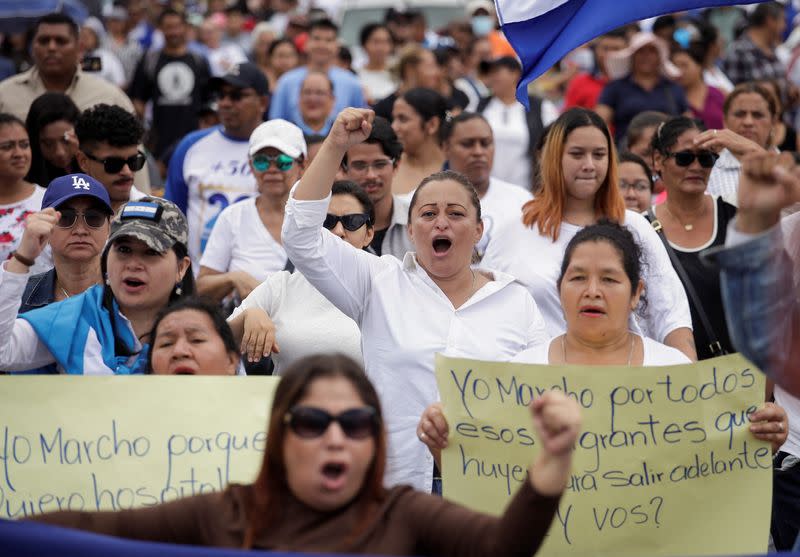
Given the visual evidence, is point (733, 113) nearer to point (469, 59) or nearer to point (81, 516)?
point (81, 516)

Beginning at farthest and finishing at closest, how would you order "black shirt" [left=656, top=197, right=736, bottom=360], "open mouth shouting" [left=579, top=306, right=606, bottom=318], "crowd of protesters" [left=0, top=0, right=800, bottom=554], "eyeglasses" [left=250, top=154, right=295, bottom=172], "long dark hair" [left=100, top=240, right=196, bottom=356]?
"eyeglasses" [left=250, top=154, right=295, bottom=172] < "black shirt" [left=656, top=197, right=736, bottom=360] < "long dark hair" [left=100, top=240, right=196, bottom=356] < "open mouth shouting" [left=579, top=306, right=606, bottom=318] < "crowd of protesters" [left=0, top=0, right=800, bottom=554]

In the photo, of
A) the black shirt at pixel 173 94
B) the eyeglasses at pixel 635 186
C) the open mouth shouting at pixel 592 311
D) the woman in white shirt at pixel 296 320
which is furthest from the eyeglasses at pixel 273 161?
the black shirt at pixel 173 94

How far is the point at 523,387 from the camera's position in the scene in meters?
4.58

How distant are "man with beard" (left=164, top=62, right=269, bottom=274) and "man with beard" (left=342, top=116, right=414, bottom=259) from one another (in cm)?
126

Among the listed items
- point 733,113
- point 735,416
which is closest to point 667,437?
point 735,416

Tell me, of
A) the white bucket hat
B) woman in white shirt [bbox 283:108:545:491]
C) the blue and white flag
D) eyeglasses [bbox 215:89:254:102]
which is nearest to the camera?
woman in white shirt [bbox 283:108:545:491]

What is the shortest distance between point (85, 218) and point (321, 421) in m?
2.84

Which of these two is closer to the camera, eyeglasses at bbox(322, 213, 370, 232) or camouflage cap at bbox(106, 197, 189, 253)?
camouflage cap at bbox(106, 197, 189, 253)

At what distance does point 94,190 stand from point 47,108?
2.39 metres

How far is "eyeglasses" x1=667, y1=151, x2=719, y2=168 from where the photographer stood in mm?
6883

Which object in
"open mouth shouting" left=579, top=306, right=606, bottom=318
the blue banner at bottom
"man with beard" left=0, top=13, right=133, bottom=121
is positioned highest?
"man with beard" left=0, top=13, right=133, bottom=121

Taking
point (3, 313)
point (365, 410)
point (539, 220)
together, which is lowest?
point (365, 410)

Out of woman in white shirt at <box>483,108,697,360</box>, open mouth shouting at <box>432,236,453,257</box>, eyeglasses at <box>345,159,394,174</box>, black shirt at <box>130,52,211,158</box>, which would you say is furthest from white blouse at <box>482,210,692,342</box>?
black shirt at <box>130,52,211,158</box>

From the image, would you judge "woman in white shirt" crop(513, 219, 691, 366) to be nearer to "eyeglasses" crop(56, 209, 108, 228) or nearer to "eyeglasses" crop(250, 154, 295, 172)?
"eyeglasses" crop(56, 209, 108, 228)
